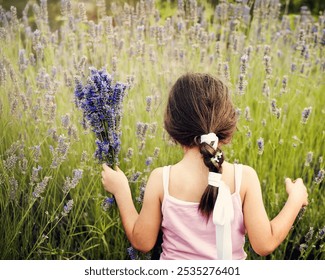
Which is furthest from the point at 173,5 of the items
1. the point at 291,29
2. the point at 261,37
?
the point at 291,29

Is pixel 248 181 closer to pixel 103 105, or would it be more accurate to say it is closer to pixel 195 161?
pixel 195 161

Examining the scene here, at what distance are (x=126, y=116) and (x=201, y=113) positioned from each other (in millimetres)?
610

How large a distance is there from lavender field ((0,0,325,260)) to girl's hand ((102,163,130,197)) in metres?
0.06

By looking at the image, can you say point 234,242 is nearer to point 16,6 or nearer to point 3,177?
point 3,177

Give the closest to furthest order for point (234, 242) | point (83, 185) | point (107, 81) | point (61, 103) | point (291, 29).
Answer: point (107, 81)
point (234, 242)
point (83, 185)
point (61, 103)
point (291, 29)

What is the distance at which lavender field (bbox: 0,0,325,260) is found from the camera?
1983mm

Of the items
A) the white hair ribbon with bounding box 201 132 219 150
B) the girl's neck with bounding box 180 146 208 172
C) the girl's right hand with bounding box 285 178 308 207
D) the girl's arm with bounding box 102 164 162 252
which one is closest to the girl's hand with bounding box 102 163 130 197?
the girl's arm with bounding box 102 164 162 252

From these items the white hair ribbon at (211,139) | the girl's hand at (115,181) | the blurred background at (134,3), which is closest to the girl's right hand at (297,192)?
the white hair ribbon at (211,139)

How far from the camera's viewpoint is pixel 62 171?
2.12m

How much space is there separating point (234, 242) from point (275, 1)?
1.24 metres

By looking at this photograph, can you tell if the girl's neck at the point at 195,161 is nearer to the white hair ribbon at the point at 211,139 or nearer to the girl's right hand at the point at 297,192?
the white hair ribbon at the point at 211,139

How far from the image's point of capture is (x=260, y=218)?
1737 mm

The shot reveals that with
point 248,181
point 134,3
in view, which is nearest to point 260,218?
point 248,181
